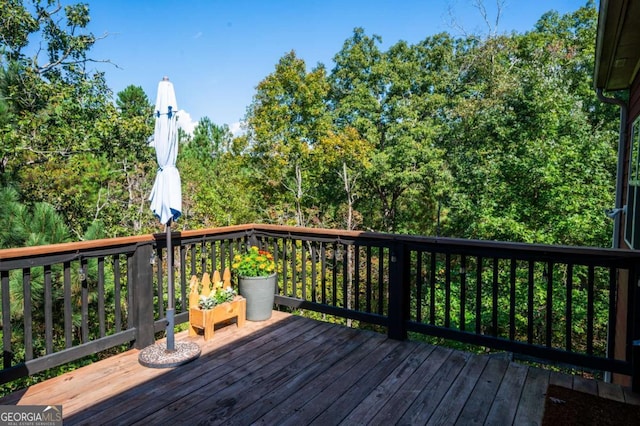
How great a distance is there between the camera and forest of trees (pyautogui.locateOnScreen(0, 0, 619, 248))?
7152 mm

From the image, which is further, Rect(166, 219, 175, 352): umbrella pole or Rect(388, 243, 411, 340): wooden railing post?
Rect(388, 243, 411, 340): wooden railing post

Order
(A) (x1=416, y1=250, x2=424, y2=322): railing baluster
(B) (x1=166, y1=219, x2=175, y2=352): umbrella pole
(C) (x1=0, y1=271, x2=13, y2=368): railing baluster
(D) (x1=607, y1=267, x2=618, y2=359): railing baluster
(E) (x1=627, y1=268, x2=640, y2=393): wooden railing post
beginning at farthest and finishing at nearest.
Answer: (A) (x1=416, y1=250, x2=424, y2=322): railing baluster, (B) (x1=166, y1=219, x2=175, y2=352): umbrella pole, (D) (x1=607, y1=267, x2=618, y2=359): railing baluster, (E) (x1=627, y1=268, x2=640, y2=393): wooden railing post, (C) (x1=0, y1=271, x2=13, y2=368): railing baluster

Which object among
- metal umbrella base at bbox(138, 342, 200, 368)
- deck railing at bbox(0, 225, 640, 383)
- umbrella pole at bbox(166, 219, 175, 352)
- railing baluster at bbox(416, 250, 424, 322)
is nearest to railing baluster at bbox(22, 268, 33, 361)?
deck railing at bbox(0, 225, 640, 383)

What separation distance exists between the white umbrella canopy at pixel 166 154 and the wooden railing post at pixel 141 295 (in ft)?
1.49

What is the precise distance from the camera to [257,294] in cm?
371

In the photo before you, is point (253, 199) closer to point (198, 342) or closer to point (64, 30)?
point (64, 30)

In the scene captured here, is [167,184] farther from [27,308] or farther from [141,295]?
[27,308]

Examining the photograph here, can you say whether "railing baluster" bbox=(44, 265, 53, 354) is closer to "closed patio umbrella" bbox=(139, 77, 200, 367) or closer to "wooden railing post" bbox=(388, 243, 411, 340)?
"closed patio umbrella" bbox=(139, 77, 200, 367)

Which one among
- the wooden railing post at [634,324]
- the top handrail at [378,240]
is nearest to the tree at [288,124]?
the top handrail at [378,240]

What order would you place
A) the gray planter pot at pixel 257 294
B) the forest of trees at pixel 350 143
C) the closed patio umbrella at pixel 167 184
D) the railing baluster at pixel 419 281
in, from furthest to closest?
1. the forest of trees at pixel 350 143
2. the gray planter pot at pixel 257 294
3. the railing baluster at pixel 419 281
4. the closed patio umbrella at pixel 167 184

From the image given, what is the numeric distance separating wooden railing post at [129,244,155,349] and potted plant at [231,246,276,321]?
2.83 feet

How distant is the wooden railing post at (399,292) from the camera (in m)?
3.32

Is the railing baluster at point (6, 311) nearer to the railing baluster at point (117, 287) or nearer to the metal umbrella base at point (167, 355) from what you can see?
the railing baluster at point (117, 287)

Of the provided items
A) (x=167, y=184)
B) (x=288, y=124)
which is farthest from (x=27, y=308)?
(x=288, y=124)
